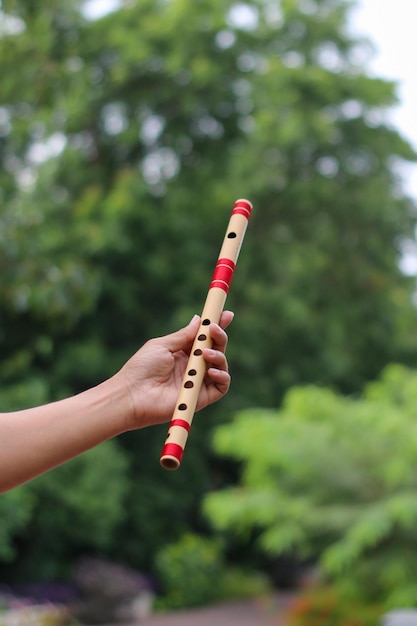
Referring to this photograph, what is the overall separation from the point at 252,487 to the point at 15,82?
5502mm

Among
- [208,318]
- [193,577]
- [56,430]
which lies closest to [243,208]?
[208,318]

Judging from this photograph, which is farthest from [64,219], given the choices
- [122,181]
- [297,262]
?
[297,262]

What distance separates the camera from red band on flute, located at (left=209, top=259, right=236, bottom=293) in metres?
2.25

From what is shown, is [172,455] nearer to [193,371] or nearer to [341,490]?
[193,371]

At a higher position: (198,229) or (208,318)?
(198,229)

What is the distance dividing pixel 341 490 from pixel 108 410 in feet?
31.2

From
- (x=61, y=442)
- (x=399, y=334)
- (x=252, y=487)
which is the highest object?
(x=399, y=334)

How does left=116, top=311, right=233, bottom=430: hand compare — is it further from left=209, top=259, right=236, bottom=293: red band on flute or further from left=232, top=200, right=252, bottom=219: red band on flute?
left=232, top=200, right=252, bottom=219: red band on flute

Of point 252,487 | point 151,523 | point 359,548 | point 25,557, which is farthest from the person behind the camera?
point 151,523

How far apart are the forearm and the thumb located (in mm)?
183

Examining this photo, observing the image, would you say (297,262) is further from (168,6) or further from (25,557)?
(25,557)

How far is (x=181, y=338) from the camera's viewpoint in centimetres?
232

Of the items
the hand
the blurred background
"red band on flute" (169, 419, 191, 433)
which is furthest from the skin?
the blurred background

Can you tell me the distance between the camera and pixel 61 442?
6.73 feet
